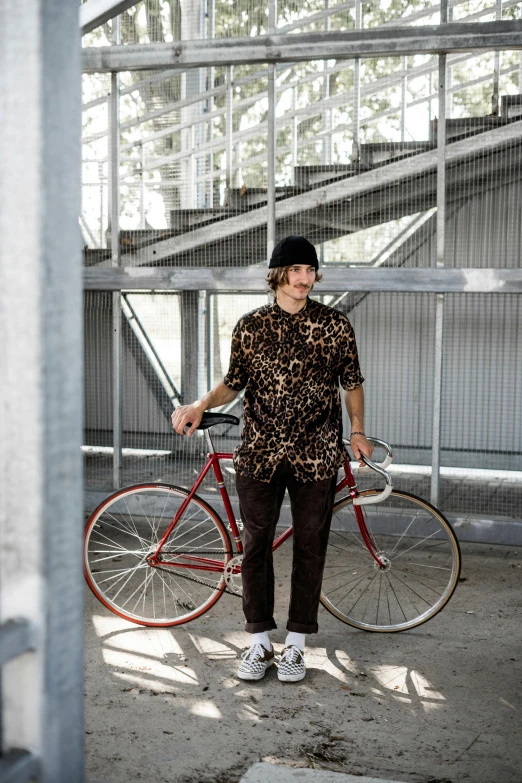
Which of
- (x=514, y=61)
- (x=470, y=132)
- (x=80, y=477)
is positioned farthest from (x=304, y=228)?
(x=80, y=477)

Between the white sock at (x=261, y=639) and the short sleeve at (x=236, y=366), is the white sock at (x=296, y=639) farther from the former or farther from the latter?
the short sleeve at (x=236, y=366)

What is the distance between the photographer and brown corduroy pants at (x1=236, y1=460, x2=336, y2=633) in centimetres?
401

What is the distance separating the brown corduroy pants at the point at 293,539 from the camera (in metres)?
4.01

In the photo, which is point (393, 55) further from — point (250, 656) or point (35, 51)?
point (35, 51)

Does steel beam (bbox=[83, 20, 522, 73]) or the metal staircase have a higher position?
steel beam (bbox=[83, 20, 522, 73])

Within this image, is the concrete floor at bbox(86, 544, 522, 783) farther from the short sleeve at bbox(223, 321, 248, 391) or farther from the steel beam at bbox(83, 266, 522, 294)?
the steel beam at bbox(83, 266, 522, 294)

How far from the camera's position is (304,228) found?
685 cm

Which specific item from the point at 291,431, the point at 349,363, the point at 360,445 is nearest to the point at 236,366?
the point at 291,431

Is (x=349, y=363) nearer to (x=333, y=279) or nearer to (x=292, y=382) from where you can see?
(x=292, y=382)

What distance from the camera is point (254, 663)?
4.04m

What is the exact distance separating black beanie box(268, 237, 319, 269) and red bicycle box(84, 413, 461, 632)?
0.87m

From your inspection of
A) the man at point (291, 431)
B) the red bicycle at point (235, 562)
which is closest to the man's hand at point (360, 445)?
the man at point (291, 431)

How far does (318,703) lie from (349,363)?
1493 mm

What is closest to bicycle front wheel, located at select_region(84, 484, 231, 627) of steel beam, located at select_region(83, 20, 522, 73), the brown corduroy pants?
the brown corduroy pants
